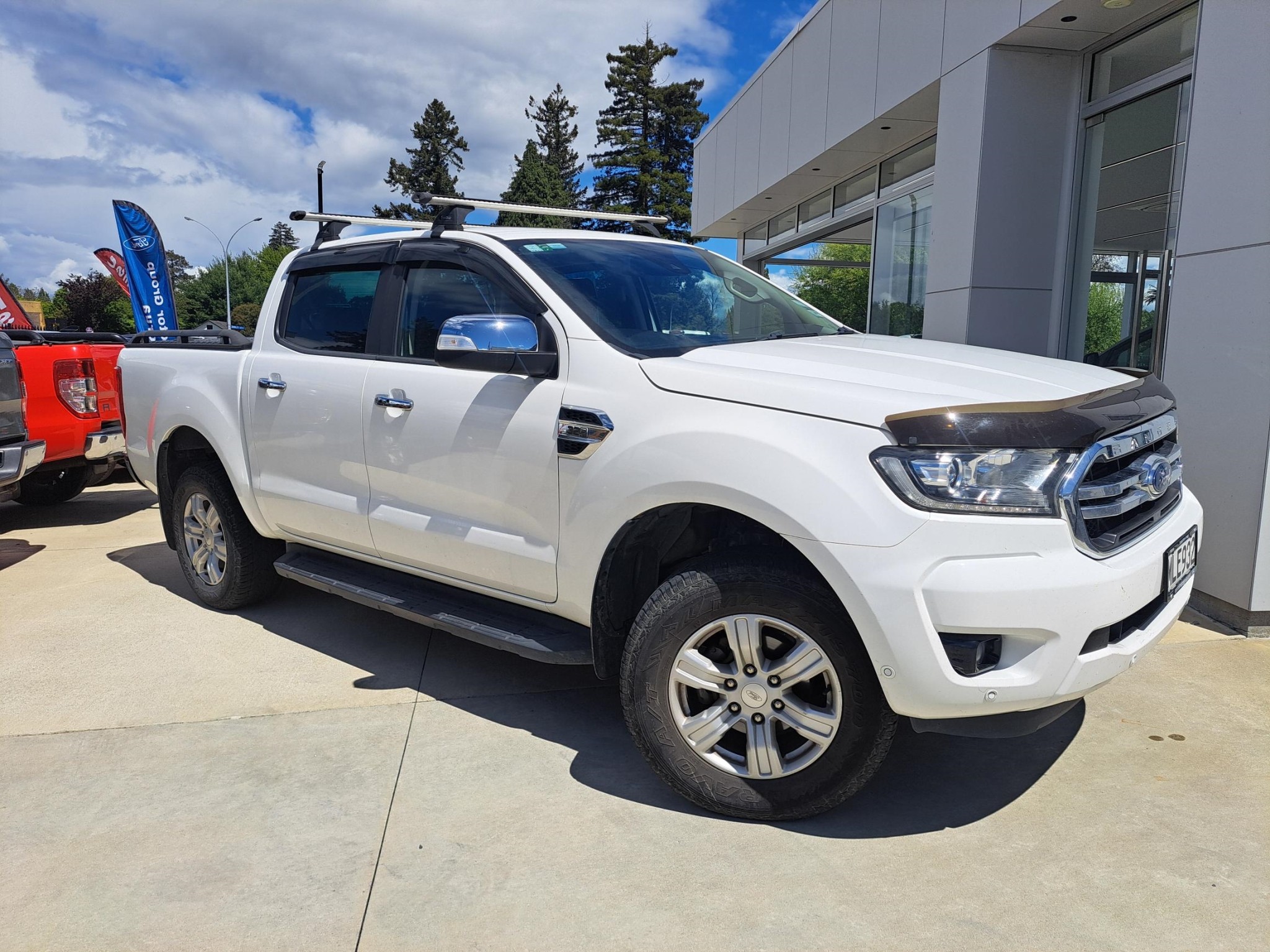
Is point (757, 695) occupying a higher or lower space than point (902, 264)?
lower

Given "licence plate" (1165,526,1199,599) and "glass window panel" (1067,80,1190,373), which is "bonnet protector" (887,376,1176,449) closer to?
"licence plate" (1165,526,1199,599)

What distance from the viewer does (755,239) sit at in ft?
56.5

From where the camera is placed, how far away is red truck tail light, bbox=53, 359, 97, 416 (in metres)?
7.04

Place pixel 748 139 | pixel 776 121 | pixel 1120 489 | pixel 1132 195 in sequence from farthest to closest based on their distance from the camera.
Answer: pixel 748 139
pixel 776 121
pixel 1132 195
pixel 1120 489

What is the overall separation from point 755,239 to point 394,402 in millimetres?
14499

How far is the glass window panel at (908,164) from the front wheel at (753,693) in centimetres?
795

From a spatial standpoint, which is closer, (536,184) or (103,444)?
(103,444)

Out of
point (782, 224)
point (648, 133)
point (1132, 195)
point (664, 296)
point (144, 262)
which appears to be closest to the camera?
point (664, 296)

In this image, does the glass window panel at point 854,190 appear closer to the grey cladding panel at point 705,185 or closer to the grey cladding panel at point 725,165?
the grey cladding panel at point 725,165

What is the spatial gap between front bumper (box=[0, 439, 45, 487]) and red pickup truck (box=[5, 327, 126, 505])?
19 cm

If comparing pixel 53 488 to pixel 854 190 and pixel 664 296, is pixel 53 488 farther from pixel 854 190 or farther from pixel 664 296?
pixel 854 190

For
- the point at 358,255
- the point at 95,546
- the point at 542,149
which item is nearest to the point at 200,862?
the point at 358,255

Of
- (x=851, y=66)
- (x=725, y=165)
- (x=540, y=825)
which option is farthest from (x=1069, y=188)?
(x=725, y=165)

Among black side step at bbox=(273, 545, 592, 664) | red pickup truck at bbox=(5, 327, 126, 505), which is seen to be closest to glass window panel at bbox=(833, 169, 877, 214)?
red pickup truck at bbox=(5, 327, 126, 505)
